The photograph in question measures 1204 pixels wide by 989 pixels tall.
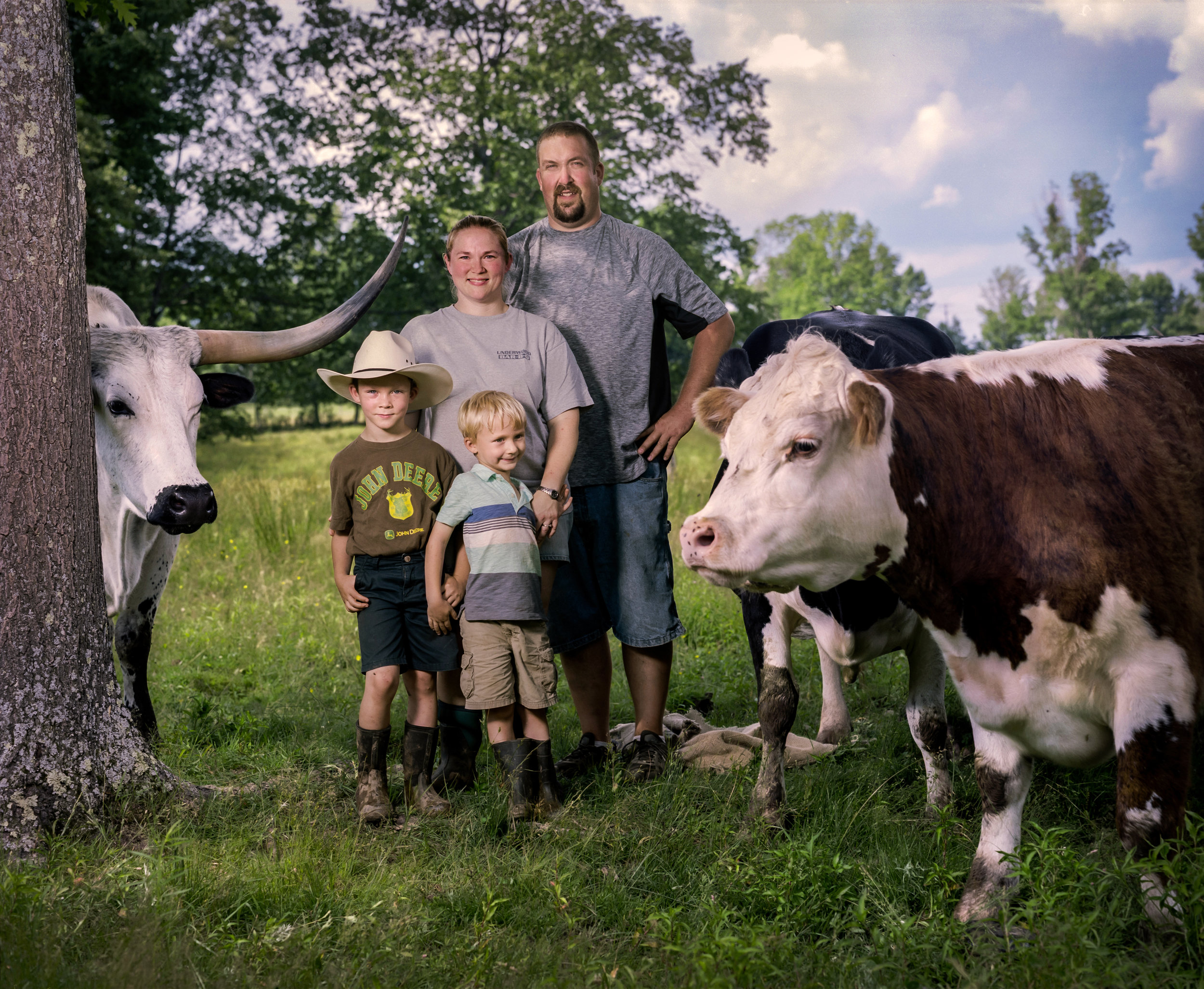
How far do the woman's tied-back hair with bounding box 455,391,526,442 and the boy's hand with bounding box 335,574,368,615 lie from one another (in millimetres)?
663

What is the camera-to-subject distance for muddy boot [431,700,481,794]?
3.79m

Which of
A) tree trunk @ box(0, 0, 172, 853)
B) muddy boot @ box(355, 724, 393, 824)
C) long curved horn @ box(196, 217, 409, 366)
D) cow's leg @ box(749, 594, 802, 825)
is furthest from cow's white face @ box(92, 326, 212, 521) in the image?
cow's leg @ box(749, 594, 802, 825)

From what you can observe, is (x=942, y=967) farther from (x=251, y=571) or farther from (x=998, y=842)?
(x=251, y=571)

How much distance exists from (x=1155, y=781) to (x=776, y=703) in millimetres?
1355

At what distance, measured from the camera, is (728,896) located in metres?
2.80

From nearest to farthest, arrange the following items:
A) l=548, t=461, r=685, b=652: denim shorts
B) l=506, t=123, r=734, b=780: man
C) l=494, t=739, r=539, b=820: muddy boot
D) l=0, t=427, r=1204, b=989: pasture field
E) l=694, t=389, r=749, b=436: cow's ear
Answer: l=0, t=427, r=1204, b=989: pasture field < l=694, t=389, r=749, b=436: cow's ear < l=494, t=739, r=539, b=820: muddy boot < l=506, t=123, r=734, b=780: man < l=548, t=461, r=685, b=652: denim shorts

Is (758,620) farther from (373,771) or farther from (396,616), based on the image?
(373,771)

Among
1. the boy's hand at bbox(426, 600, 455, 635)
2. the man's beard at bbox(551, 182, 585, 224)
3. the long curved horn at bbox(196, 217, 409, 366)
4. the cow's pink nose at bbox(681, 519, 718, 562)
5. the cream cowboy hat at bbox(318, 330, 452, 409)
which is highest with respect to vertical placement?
the man's beard at bbox(551, 182, 585, 224)

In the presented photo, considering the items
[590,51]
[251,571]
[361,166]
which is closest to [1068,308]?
[590,51]

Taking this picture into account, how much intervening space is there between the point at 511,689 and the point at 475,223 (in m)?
1.75

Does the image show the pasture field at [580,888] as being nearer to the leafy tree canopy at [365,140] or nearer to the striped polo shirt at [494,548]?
the striped polo shirt at [494,548]

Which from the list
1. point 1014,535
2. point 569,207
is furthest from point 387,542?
point 1014,535

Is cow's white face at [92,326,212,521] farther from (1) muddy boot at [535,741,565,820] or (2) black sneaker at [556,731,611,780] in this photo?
(2) black sneaker at [556,731,611,780]

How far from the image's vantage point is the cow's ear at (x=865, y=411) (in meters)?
2.56
